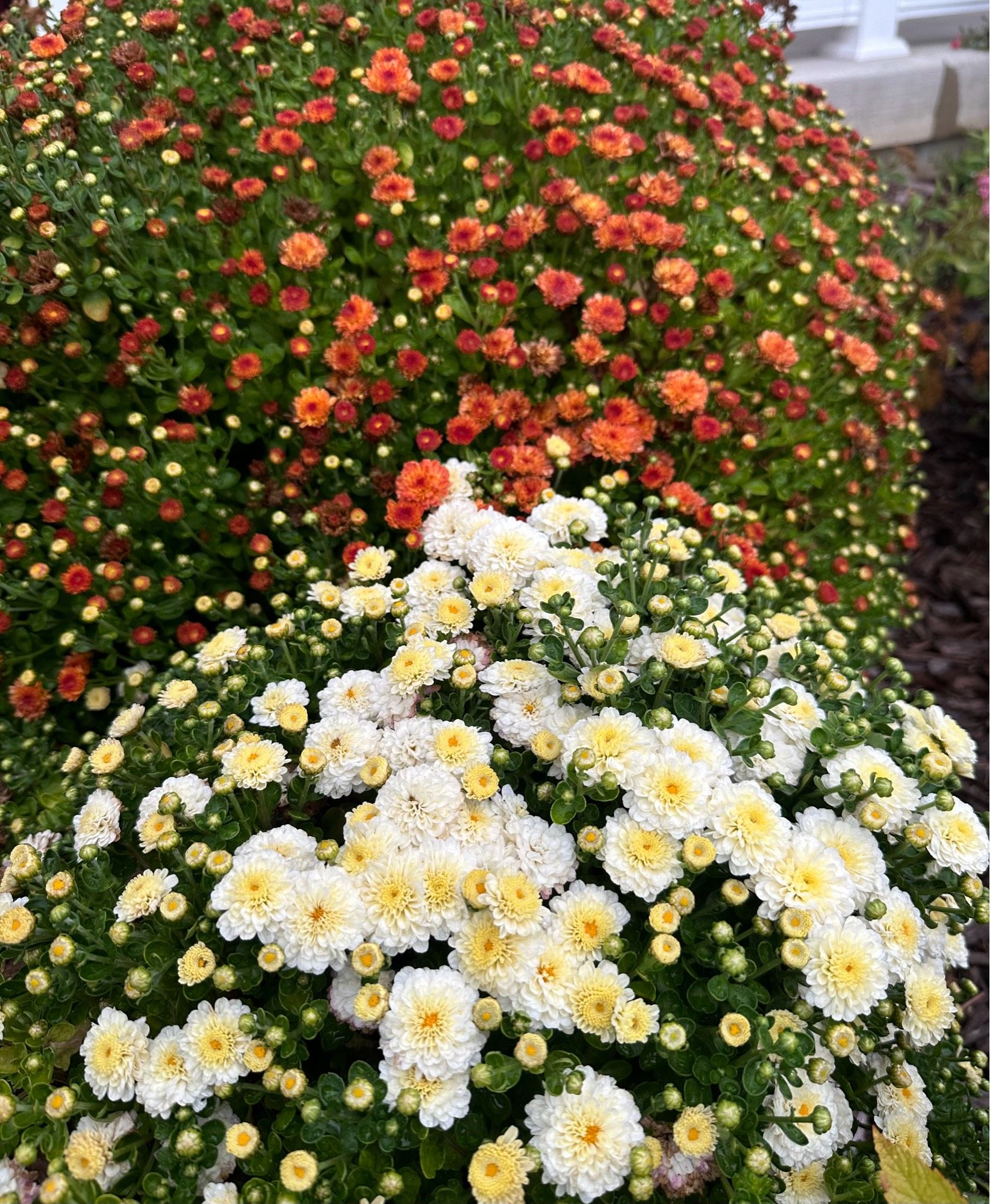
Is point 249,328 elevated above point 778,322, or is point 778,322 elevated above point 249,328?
point 249,328

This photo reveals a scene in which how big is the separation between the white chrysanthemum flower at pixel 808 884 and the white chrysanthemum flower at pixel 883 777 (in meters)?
0.17

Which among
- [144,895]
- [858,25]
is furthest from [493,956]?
[858,25]

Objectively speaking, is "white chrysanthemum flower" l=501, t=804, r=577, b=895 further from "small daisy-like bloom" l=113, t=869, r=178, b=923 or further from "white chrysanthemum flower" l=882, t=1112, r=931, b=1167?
"white chrysanthemum flower" l=882, t=1112, r=931, b=1167

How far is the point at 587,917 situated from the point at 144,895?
741 millimetres

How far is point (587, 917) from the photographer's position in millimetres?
1442

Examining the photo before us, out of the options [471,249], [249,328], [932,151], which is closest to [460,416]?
[471,249]

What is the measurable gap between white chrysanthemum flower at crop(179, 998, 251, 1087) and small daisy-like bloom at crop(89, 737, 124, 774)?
560 mm

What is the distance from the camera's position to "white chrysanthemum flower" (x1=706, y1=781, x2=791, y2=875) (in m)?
1.44

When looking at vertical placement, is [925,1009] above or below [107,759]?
below

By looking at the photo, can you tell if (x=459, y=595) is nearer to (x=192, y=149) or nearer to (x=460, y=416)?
(x=460, y=416)

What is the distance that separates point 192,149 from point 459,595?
1.62 metres

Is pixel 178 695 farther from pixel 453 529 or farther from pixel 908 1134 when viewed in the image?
pixel 908 1134

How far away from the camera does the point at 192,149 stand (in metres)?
2.53

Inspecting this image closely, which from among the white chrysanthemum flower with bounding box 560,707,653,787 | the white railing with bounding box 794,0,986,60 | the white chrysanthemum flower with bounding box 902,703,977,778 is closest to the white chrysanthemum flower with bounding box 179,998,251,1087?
the white chrysanthemum flower with bounding box 560,707,653,787
